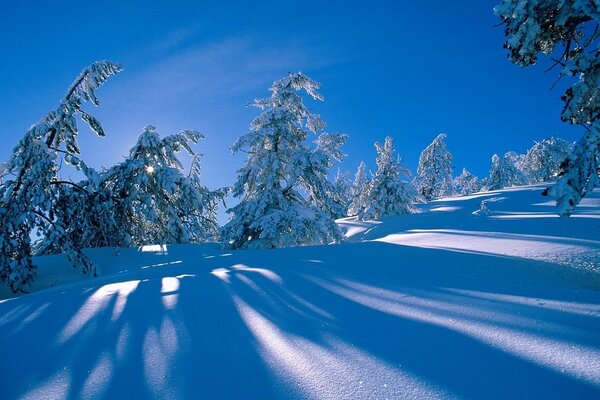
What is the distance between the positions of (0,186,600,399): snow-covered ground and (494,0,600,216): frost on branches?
3.66 feet

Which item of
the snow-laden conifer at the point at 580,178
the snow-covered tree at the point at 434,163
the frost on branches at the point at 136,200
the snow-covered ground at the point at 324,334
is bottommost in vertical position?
the snow-covered ground at the point at 324,334

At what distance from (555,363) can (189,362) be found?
7.21ft

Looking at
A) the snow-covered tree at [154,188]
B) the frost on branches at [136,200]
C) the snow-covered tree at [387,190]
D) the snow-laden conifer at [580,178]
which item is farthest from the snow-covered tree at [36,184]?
the snow-covered tree at [387,190]

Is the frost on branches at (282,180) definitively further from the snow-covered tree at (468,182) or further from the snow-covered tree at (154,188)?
the snow-covered tree at (468,182)

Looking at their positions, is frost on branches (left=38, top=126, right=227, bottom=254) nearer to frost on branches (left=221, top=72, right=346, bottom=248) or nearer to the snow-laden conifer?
frost on branches (left=221, top=72, right=346, bottom=248)

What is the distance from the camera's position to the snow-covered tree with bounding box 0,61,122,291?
6.34 m

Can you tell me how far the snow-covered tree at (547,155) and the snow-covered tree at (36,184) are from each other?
45.6 meters

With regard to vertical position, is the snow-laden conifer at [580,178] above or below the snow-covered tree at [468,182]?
below

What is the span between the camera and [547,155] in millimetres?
38188

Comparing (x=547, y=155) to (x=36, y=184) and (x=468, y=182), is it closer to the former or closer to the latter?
(x=468, y=182)

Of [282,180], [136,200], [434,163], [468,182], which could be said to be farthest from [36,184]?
[468,182]

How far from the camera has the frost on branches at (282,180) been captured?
392 inches

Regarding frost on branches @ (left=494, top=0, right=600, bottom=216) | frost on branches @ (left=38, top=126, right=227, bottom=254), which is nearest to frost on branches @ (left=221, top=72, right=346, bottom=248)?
frost on branches @ (left=38, top=126, right=227, bottom=254)

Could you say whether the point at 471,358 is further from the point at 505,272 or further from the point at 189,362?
the point at 505,272
